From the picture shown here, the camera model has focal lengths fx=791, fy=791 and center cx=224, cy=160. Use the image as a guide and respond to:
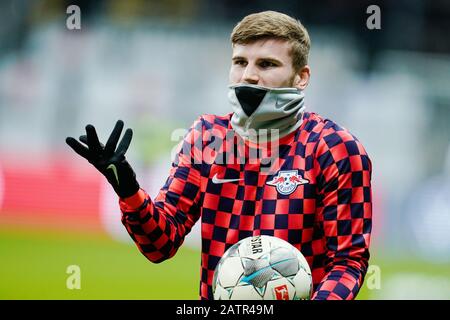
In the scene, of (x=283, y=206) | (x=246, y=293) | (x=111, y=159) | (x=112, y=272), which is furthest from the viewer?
(x=112, y=272)

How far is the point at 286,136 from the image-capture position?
2.82 meters

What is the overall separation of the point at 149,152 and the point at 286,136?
6001 mm

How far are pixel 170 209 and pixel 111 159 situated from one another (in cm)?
37

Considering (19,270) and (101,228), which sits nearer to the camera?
(19,270)

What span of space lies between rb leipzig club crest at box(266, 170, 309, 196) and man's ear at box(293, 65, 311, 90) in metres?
0.36

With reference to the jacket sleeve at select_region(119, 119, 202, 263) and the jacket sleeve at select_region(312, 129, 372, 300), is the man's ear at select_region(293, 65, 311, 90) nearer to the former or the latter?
the jacket sleeve at select_region(312, 129, 372, 300)

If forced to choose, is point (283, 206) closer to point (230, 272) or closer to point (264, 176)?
point (264, 176)

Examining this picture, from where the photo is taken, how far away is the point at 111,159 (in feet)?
8.31

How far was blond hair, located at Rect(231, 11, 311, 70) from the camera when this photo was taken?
9.14ft

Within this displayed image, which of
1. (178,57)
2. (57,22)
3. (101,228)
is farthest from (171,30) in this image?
(101,228)

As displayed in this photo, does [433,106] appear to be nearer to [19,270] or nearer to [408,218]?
[408,218]

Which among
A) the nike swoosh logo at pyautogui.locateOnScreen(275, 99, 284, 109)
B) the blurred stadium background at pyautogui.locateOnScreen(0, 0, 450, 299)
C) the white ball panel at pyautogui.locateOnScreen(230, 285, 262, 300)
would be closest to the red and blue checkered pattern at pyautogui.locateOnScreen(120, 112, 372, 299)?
the nike swoosh logo at pyautogui.locateOnScreen(275, 99, 284, 109)

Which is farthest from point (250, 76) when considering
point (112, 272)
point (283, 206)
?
point (112, 272)

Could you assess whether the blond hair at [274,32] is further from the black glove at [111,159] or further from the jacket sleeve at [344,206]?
the black glove at [111,159]
